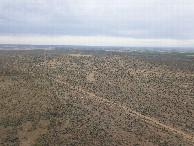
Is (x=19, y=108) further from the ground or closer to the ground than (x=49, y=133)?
further from the ground

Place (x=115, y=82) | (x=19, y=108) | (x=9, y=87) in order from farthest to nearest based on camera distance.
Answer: (x=115, y=82) → (x=9, y=87) → (x=19, y=108)

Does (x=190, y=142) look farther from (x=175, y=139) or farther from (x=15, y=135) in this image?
(x=15, y=135)

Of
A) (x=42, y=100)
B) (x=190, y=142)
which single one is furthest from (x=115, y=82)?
(x=190, y=142)


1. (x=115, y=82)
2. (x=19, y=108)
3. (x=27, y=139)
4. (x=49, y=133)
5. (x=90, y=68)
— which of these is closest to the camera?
(x=27, y=139)

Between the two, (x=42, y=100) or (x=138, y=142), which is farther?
(x=42, y=100)

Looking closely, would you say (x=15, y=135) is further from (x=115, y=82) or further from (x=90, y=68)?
(x=90, y=68)

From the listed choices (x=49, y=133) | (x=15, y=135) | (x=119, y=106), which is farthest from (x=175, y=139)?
(x=15, y=135)

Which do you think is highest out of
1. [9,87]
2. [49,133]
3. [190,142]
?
[9,87]
